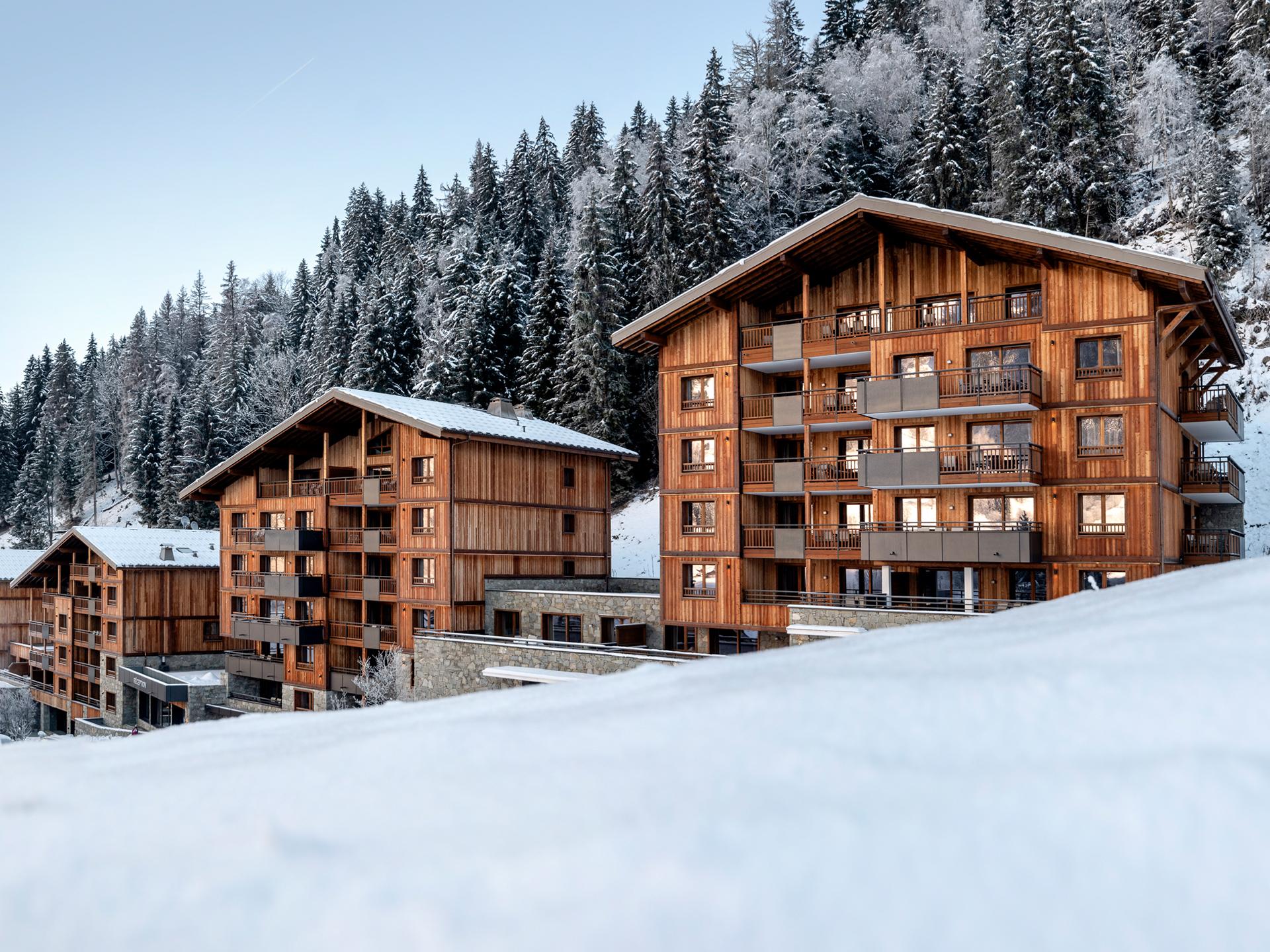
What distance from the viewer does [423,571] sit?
1328 inches

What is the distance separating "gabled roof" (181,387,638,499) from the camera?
32.2m

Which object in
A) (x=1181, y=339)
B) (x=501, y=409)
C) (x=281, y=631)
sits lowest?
(x=281, y=631)

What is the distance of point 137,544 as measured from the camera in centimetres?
4416

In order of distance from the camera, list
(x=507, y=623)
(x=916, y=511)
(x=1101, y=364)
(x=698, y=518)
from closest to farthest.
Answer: (x=1101, y=364)
(x=916, y=511)
(x=698, y=518)
(x=507, y=623)

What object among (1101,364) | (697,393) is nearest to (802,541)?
(697,393)

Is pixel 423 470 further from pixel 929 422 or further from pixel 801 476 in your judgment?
pixel 929 422

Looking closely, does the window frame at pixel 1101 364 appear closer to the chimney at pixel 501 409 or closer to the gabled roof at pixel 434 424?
the gabled roof at pixel 434 424

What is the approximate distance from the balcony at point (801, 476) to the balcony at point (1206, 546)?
9.42 metres

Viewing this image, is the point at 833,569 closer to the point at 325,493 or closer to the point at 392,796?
the point at 325,493

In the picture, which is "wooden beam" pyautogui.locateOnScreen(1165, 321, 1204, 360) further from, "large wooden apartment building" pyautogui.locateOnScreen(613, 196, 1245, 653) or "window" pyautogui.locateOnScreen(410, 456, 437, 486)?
"window" pyautogui.locateOnScreen(410, 456, 437, 486)

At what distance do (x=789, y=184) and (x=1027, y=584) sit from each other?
38006 millimetres

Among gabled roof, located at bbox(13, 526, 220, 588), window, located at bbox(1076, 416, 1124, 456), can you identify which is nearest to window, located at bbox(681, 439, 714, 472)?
window, located at bbox(1076, 416, 1124, 456)

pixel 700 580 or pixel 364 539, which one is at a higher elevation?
pixel 364 539

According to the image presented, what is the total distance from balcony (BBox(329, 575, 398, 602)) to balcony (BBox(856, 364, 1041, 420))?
18.9 metres
